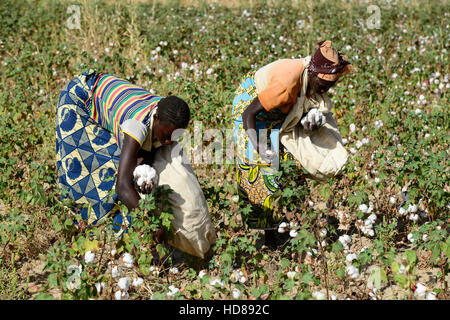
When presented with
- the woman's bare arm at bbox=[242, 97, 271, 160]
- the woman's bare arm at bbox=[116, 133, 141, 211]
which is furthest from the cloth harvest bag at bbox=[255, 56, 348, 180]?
the woman's bare arm at bbox=[116, 133, 141, 211]

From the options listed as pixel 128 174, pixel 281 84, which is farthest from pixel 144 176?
pixel 281 84

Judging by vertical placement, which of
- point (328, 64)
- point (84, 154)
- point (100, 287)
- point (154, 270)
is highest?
point (328, 64)

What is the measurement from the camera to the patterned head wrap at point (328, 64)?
9.93 feet

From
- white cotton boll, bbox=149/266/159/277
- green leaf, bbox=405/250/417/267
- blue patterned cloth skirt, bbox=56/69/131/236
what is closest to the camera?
green leaf, bbox=405/250/417/267

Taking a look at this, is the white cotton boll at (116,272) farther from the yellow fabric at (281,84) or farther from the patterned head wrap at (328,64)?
the patterned head wrap at (328,64)

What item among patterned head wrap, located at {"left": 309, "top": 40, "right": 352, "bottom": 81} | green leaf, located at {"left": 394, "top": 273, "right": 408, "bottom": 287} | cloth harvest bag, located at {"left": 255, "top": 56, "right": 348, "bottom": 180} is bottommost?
green leaf, located at {"left": 394, "top": 273, "right": 408, "bottom": 287}

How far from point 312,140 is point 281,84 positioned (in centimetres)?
55

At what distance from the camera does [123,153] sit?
2742mm

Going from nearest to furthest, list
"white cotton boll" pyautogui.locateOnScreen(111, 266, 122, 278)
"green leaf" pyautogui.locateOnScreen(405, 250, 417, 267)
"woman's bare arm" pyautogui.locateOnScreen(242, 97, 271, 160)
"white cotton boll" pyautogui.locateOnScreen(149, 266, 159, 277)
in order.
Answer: "green leaf" pyautogui.locateOnScreen(405, 250, 417, 267) → "white cotton boll" pyautogui.locateOnScreen(111, 266, 122, 278) → "white cotton boll" pyautogui.locateOnScreen(149, 266, 159, 277) → "woman's bare arm" pyautogui.locateOnScreen(242, 97, 271, 160)

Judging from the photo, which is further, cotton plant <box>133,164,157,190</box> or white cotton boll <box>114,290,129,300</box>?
cotton plant <box>133,164,157,190</box>

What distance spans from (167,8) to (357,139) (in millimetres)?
6559

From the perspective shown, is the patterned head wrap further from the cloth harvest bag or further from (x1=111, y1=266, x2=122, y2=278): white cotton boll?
(x1=111, y1=266, x2=122, y2=278): white cotton boll

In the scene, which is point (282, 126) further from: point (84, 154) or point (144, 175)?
point (84, 154)

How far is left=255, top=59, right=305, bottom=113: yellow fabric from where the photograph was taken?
9.93 ft
